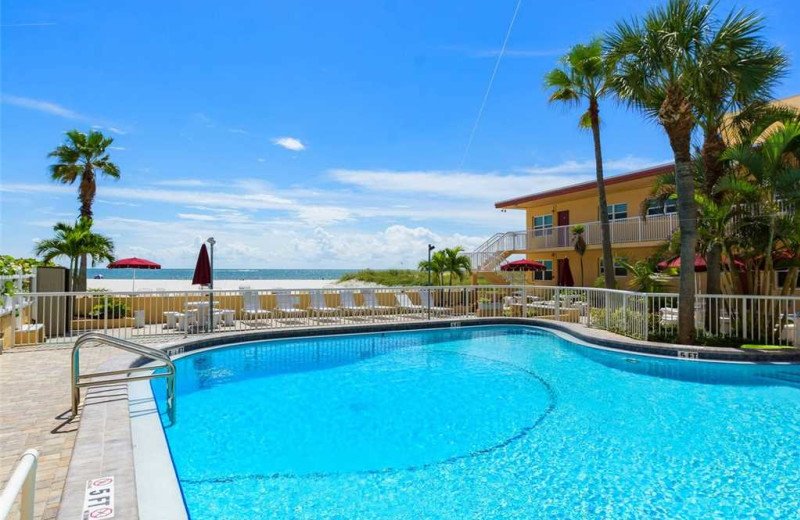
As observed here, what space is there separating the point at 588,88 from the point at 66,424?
16333mm

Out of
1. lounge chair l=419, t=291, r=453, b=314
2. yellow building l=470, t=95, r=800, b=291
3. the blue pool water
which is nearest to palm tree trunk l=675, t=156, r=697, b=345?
the blue pool water

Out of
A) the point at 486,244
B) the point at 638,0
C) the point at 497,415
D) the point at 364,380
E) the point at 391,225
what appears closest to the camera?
the point at 497,415

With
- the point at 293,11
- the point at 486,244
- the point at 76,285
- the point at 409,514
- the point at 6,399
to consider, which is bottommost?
the point at 409,514

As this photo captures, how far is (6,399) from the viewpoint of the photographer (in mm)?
5746

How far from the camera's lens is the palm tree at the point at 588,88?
49.7 ft

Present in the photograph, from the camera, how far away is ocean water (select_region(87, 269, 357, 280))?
8562 centimetres

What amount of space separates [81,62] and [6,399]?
364 inches

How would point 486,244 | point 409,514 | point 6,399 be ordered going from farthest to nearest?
1. point 486,244
2. point 6,399
3. point 409,514

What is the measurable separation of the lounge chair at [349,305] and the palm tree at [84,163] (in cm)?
975

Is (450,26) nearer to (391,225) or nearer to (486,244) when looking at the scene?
(486,244)

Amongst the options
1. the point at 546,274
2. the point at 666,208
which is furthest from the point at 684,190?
the point at 546,274

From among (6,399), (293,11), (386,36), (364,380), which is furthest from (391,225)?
(6,399)

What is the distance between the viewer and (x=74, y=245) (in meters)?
14.4

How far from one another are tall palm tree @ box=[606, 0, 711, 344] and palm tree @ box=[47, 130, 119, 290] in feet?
56.3
